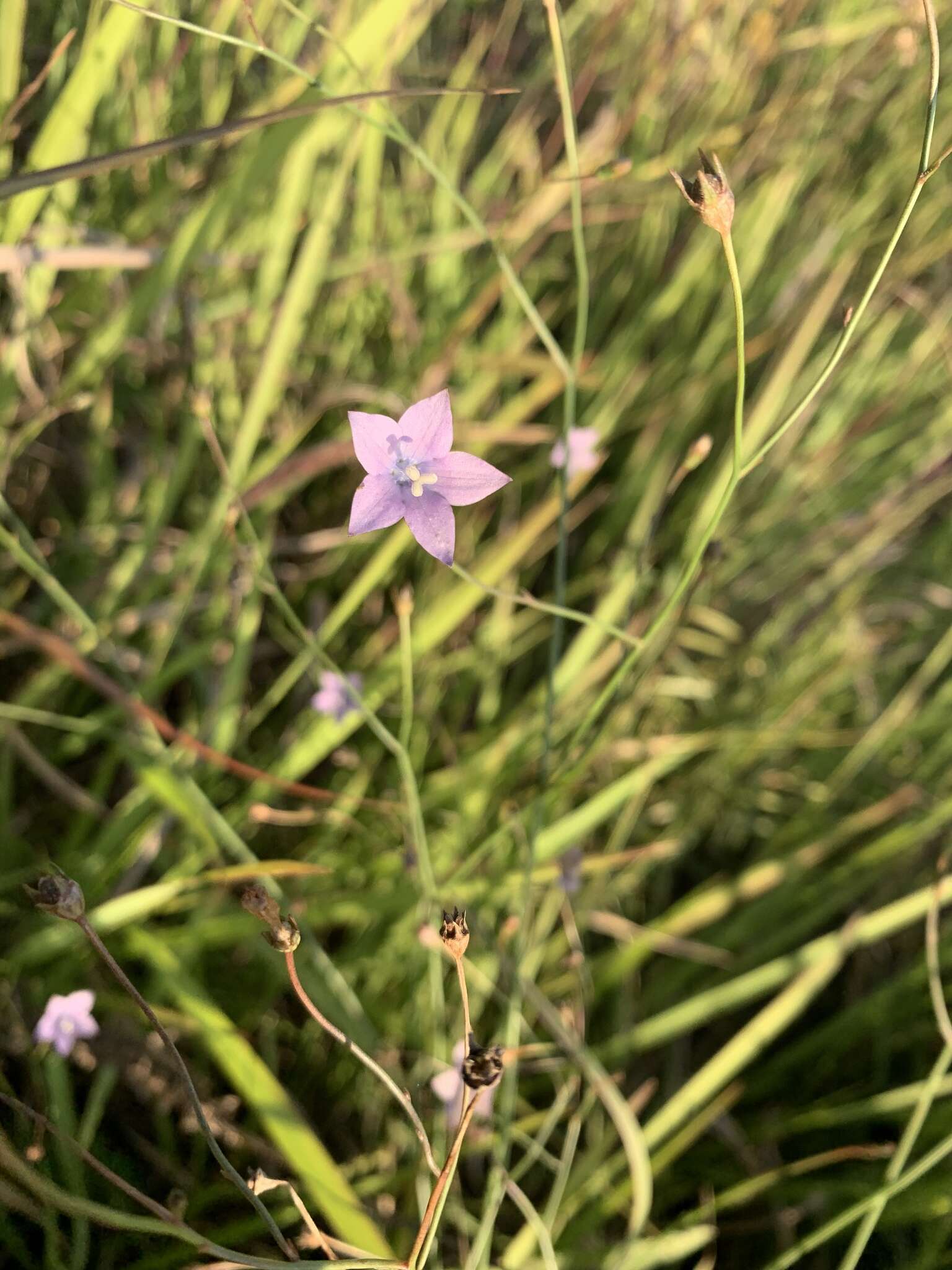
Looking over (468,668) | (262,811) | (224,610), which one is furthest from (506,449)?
(262,811)

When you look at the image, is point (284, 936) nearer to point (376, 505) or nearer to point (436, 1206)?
point (436, 1206)

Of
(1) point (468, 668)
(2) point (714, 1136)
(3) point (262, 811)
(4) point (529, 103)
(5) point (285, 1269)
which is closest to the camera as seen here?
(5) point (285, 1269)

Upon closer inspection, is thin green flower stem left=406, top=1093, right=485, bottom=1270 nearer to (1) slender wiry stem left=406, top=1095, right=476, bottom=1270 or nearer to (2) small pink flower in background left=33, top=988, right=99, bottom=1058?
(1) slender wiry stem left=406, top=1095, right=476, bottom=1270

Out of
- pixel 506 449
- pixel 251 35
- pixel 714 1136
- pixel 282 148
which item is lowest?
pixel 714 1136

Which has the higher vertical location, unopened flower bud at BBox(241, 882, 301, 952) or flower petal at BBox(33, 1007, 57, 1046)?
unopened flower bud at BBox(241, 882, 301, 952)

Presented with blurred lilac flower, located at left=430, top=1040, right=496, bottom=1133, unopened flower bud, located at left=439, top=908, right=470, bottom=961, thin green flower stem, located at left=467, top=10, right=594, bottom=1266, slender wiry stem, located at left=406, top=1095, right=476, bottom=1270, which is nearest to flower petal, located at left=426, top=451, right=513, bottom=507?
thin green flower stem, located at left=467, top=10, right=594, bottom=1266

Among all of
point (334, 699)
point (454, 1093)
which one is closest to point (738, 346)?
point (334, 699)

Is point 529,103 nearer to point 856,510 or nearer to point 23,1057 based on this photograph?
point 856,510
